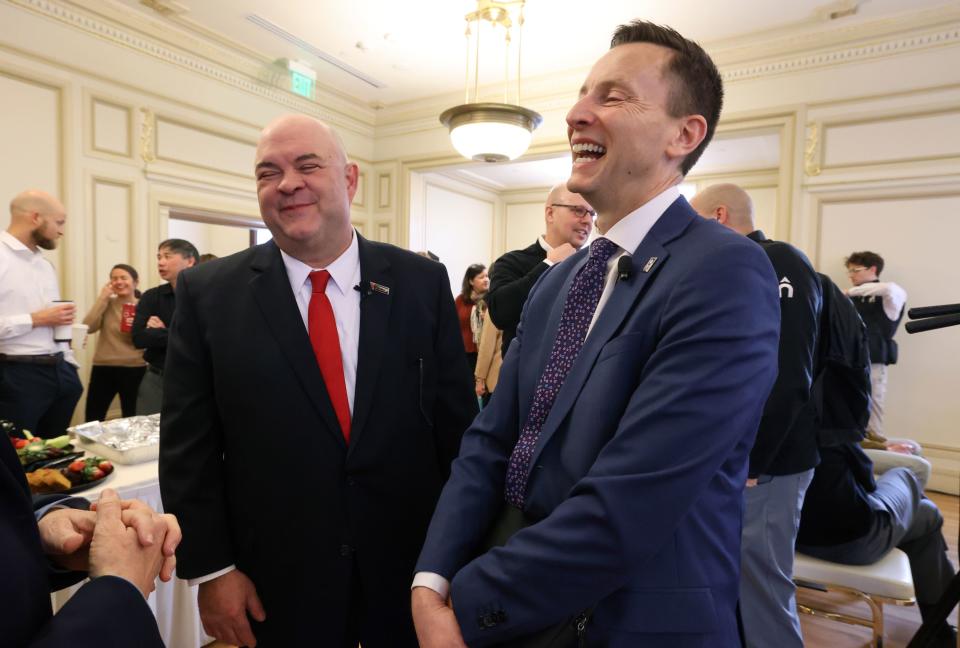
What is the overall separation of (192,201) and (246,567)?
465 cm

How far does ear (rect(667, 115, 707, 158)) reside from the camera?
3.29 feet

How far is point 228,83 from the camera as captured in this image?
17.6 feet

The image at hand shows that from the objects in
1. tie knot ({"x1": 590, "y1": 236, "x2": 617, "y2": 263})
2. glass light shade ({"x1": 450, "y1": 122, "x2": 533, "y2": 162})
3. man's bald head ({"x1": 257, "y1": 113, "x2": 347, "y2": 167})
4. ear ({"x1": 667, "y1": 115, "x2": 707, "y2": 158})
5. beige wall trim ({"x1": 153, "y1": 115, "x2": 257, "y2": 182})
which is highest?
beige wall trim ({"x1": 153, "y1": 115, "x2": 257, "y2": 182})

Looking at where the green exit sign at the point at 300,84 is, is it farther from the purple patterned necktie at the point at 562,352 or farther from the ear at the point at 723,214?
the purple patterned necktie at the point at 562,352

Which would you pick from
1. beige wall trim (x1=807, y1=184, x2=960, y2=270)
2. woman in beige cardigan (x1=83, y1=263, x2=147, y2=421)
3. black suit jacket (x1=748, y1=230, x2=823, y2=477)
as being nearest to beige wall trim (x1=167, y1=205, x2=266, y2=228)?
woman in beige cardigan (x1=83, y1=263, x2=147, y2=421)

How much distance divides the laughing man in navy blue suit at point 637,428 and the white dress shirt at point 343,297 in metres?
0.43

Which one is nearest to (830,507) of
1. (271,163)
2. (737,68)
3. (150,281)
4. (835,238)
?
(271,163)

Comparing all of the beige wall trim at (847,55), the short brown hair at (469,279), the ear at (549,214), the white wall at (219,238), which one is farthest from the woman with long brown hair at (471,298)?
the white wall at (219,238)

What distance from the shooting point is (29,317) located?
304cm

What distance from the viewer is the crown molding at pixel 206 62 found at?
4246 millimetres

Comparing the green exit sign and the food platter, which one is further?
the green exit sign

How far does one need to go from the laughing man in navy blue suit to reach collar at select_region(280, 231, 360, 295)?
56cm

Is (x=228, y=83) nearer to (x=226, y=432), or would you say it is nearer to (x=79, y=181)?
(x=79, y=181)

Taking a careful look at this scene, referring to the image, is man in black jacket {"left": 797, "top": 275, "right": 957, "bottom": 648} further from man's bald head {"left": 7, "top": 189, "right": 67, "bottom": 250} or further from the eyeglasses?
man's bald head {"left": 7, "top": 189, "right": 67, "bottom": 250}
